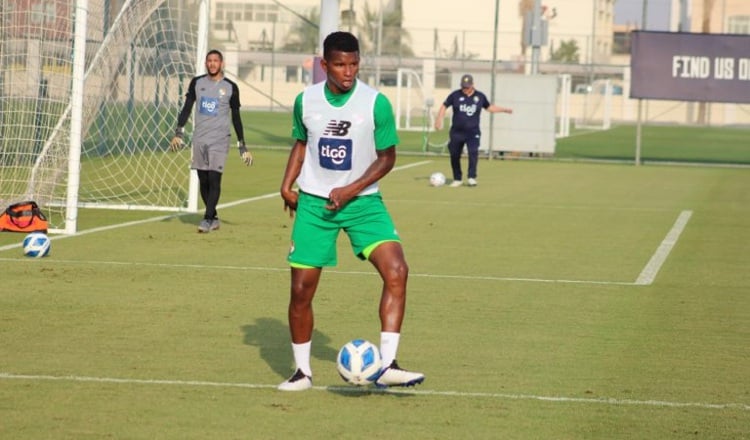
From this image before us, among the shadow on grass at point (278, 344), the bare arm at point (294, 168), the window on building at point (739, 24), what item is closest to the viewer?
the bare arm at point (294, 168)

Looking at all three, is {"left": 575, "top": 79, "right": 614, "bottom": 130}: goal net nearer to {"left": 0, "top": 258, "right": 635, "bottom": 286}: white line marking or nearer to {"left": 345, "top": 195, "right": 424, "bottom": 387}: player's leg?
{"left": 0, "top": 258, "right": 635, "bottom": 286}: white line marking

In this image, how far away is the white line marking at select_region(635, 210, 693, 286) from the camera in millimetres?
14108

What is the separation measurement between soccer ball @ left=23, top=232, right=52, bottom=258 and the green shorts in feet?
21.9

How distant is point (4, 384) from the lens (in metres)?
8.20

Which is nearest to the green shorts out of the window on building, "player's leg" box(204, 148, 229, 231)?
"player's leg" box(204, 148, 229, 231)

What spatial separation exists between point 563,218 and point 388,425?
13.8m

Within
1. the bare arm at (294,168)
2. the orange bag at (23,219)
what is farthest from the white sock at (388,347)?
the orange bag at (23,219)

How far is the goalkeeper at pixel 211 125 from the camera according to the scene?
17578mm

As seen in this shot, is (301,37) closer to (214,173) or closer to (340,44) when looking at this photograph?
(214,173)

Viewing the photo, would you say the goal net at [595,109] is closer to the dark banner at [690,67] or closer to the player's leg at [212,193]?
the dark banner at [690,67]

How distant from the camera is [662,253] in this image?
16.5 m

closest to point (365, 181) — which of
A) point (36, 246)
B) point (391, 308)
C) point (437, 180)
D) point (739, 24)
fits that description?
point (391, 308)

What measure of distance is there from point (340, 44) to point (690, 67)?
28355 mm

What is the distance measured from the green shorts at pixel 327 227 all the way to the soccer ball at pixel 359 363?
0.55 m
